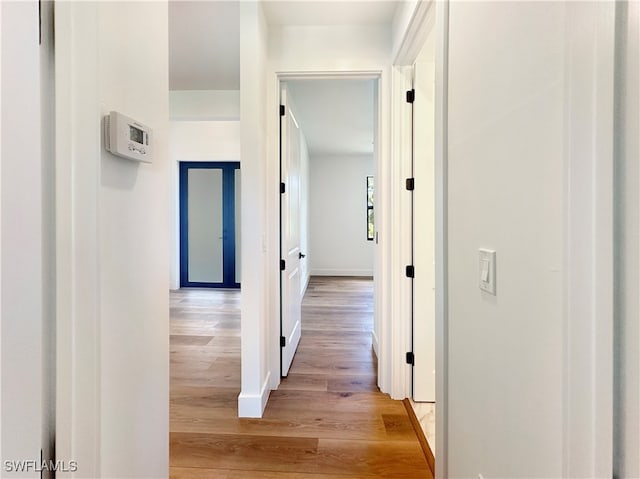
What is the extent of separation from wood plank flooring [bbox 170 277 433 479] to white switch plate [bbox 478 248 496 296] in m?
1.22

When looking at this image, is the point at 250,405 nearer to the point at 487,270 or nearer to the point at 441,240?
the point at 441,240

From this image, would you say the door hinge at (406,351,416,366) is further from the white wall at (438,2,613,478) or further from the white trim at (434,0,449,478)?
the white wall at (438,2,613,478)

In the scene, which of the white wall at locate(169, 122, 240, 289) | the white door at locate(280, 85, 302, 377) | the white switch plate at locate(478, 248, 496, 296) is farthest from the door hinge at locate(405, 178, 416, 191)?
the white wall at locate(169, 122, 240, 289)

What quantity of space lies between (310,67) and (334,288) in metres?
4.38

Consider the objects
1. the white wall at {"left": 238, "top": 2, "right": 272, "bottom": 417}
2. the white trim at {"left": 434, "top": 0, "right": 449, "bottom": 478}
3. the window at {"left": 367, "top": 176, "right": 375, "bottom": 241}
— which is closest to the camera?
the white trim at {"left": 434, "top": 0, "right": 449, "bottom": 478}

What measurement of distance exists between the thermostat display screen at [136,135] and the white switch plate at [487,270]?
3.17 ft

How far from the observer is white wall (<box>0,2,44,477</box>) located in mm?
574

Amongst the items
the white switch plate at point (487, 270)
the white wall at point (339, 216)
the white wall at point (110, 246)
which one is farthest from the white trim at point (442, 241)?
the white wall at point (339, 216)

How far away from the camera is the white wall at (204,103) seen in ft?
13.0

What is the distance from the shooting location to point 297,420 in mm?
2076

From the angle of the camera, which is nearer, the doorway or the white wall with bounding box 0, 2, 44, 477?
the white wall with bounding box 0, 2, 44, 477

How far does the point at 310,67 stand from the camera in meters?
2.40

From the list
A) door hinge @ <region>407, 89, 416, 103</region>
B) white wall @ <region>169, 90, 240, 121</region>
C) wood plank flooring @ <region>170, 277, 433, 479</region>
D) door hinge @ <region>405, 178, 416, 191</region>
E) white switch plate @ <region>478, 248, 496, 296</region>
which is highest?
white wall @ <region>169, 90, 240, 121</region>

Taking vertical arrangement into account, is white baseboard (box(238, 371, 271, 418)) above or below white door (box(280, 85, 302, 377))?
below
